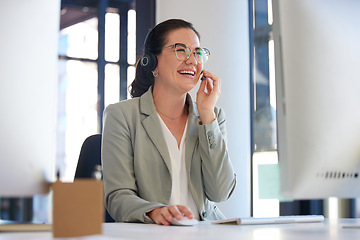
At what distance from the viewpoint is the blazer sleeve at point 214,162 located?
1975mm

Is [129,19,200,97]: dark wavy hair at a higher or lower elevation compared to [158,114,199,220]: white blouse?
higher

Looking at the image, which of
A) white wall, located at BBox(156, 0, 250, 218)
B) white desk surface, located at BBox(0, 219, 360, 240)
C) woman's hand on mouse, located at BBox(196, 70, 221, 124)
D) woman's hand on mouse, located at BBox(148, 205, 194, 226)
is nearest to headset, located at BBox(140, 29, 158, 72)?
woman's hand on mouse, located at BBox(196, 70, 221, 124)

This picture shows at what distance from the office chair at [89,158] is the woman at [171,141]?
0.29ft

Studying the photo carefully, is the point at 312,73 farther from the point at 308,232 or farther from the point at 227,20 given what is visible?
the point at 227,20

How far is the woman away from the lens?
1.94 metres

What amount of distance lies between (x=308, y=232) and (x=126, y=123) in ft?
3.31

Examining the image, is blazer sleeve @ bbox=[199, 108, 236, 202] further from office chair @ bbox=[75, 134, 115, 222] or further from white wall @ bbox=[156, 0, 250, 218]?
white wall @ bbox=[156, 0, 250, 218]

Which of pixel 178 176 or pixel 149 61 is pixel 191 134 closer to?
pixel 178 176

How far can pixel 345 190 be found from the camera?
1.13m

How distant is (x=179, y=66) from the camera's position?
2150 mm

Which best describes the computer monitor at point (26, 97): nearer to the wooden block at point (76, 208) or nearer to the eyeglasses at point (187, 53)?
the wooden block at point (76, 208)

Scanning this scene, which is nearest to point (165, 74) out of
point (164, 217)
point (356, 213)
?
point (164, 217)

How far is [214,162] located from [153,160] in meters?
0.24

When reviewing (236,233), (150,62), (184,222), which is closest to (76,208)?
(236,233)
